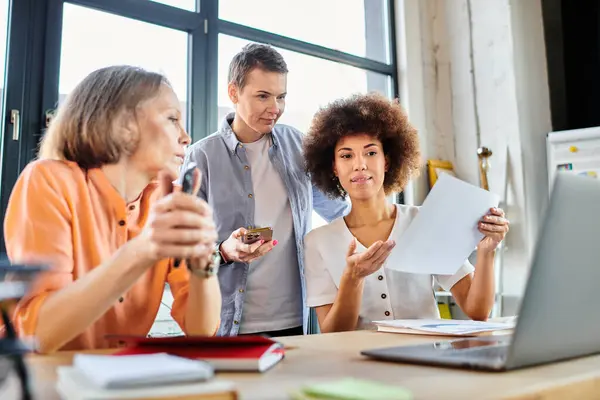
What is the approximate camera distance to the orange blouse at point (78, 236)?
106cm

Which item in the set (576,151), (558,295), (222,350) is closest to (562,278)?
(558,295)

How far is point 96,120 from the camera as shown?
4.04 feet

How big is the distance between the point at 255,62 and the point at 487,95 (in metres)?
2.29

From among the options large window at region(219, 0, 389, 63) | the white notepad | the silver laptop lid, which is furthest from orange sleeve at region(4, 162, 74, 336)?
large window at region(219, 0, 389, 63)

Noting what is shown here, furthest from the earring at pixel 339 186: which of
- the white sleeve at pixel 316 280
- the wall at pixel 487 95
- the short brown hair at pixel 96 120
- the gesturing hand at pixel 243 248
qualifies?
the wall at pixel 487 95

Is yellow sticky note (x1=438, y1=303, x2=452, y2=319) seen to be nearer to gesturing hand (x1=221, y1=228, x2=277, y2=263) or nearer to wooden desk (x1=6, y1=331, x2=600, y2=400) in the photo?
gesturing hand (x1=221, y1=228, x2=277, y2=263)

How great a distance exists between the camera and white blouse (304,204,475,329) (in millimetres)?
1762

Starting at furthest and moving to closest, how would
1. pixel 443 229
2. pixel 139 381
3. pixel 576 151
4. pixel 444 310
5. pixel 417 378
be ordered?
pixel 444 310, pixel 576 151, pixel 443 229, pixel 417 378, pixel 139 381

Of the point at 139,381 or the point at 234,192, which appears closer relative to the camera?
the point at 139,381

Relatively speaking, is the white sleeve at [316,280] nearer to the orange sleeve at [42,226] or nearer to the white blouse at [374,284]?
the white blouse at [374,284]

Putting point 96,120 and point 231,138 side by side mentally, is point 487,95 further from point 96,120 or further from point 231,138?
point 96,120

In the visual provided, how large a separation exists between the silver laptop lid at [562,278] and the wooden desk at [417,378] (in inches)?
1.4

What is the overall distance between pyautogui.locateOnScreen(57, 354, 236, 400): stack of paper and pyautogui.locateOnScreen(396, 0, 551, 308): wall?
3.31 meters

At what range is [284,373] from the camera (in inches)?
30.3
